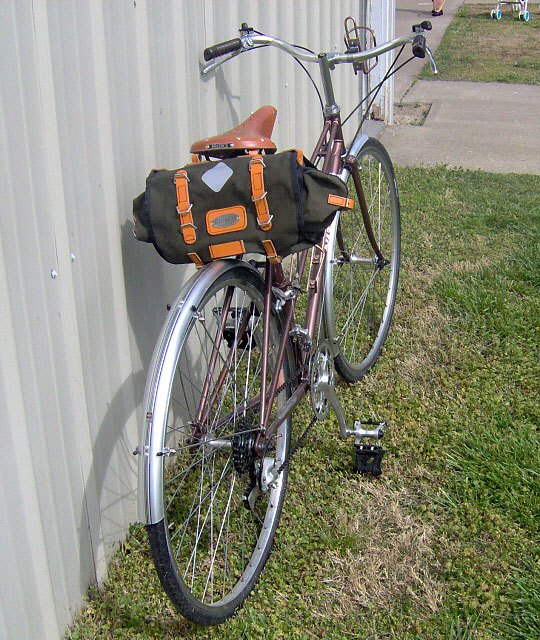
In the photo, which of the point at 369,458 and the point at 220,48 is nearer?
the point at 220,48

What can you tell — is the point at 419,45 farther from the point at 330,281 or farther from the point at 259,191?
the point at 259,191

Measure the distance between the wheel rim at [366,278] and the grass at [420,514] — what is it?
0.12 meters

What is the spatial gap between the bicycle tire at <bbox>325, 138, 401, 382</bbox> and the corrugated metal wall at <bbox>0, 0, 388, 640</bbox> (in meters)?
0.86

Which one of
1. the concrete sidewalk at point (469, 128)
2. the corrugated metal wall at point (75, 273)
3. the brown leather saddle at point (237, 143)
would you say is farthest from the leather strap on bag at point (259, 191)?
the concrete sidewalk at point (469, 128)

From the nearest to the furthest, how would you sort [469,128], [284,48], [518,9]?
[284,48] → [469,128] → [518,9]

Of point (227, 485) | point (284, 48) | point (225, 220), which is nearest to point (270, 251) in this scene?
point (225, 220)

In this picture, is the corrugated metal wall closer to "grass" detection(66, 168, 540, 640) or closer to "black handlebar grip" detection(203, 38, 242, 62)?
"black handlebar grip" detection(203, 38, 242, 62)

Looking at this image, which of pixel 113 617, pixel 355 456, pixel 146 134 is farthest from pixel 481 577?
pixel 146 134

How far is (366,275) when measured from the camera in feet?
12.6

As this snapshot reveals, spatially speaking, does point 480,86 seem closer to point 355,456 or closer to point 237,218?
point 355,456

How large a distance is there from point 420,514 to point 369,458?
297mm

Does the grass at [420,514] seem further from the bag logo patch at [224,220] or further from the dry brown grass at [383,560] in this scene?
the bag logo patch at [224,220]

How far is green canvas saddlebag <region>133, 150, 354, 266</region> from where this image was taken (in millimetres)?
2045

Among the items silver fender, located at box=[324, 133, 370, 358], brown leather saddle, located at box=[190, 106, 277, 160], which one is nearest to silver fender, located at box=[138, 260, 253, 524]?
brown leather saddle, located at box=[190, 106, 277, 160]
